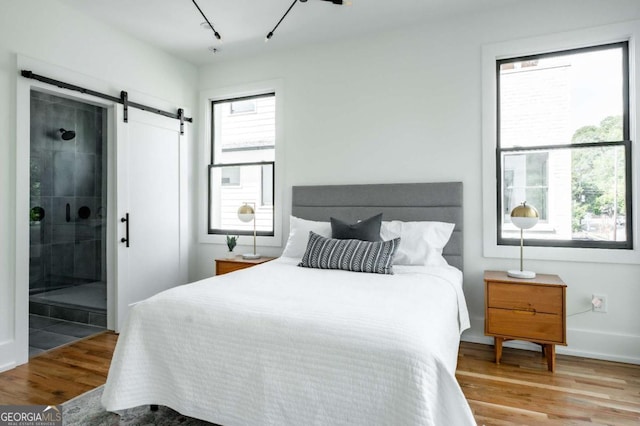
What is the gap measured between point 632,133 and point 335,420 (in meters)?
3.04

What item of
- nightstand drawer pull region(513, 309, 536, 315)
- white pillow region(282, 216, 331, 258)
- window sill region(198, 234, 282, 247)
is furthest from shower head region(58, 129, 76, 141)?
nightstand drawer pull region(513, 309, 536, 315)

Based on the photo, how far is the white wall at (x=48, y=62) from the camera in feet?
→ 8.76

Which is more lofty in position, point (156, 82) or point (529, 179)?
point (156, 82)

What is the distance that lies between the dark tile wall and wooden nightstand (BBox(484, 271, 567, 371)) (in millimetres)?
3728

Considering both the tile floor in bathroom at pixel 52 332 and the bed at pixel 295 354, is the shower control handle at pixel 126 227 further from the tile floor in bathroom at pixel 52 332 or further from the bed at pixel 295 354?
the bed at pixel 295 354

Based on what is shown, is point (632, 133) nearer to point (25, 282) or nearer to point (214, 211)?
point (214, 211)

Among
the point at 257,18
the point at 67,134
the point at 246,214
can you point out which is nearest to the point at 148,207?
the point at 246,214

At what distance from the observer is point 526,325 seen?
2.62 metres

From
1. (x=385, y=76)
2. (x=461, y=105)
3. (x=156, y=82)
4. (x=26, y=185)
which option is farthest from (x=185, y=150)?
(x=461, y=105)

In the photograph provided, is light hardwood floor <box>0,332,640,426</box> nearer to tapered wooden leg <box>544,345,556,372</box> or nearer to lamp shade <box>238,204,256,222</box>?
tapered wooden leg <box>544,345,556,372</box>

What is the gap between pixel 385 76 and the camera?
3.55m

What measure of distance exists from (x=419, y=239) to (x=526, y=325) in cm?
95

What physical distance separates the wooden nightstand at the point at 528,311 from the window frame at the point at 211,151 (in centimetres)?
219

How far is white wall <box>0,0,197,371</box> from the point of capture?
105 inches
